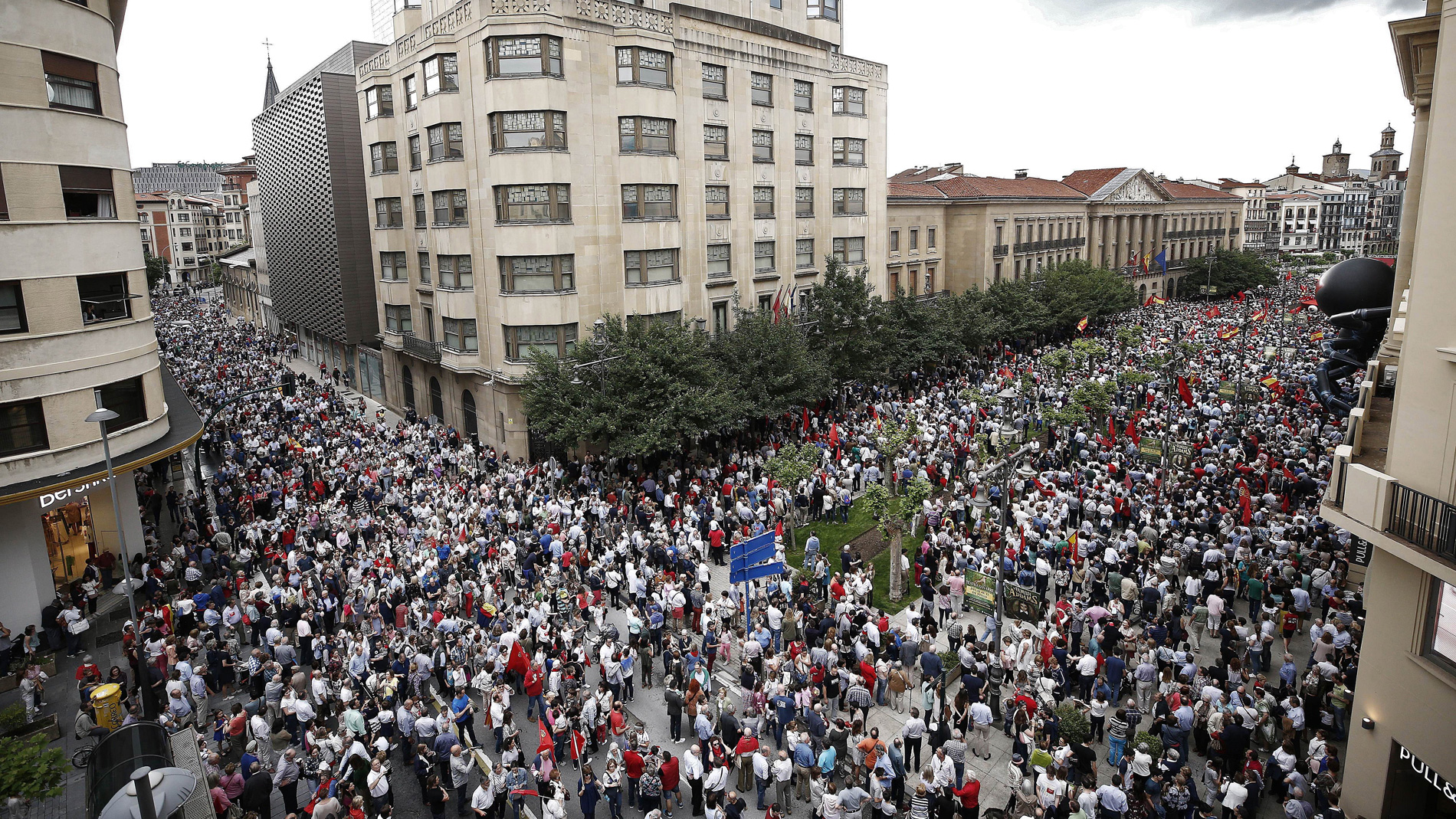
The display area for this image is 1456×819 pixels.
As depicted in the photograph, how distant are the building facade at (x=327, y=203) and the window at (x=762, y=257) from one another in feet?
72.9

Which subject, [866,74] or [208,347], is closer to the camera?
[866,74]

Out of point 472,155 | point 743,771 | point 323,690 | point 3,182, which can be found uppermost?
point 472,155

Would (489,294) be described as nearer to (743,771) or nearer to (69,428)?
(69,428)

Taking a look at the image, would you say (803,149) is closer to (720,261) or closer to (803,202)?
(803,202)

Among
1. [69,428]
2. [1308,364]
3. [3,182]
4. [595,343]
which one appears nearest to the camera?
[3,182]

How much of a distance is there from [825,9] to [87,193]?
34821 mm

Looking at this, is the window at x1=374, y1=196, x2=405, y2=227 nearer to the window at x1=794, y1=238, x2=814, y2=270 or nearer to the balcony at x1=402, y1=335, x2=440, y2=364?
the balcony at x1=402, y1=335, x2=440, y2=364

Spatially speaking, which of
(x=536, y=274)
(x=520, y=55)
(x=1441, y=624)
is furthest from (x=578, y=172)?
(x=1441, y=624)

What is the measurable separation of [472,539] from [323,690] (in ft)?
25.0

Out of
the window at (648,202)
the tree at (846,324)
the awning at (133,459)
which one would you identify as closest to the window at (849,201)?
the tree at (846,324)

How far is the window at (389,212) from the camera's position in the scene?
133 feet

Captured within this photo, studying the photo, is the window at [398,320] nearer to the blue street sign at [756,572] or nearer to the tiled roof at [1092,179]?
the blue street sign at [756,572]

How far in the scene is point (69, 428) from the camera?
66.2ft

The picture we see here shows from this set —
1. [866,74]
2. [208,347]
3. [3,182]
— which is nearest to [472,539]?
[3,182]
